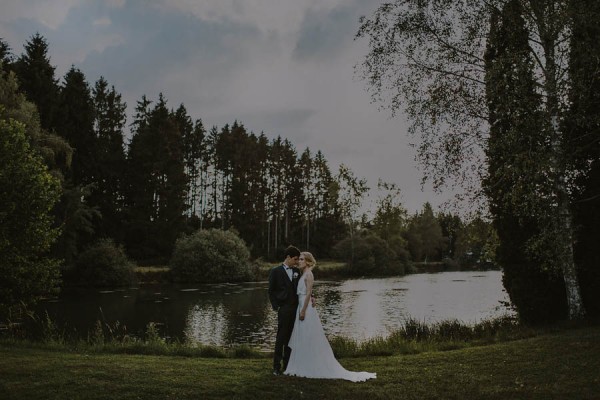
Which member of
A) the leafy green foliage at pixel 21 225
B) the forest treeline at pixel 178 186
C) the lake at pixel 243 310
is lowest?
→ the lake at pixel 243 310

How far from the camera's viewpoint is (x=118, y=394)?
7.74 meters

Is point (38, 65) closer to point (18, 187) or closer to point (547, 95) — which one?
point (18, 187)

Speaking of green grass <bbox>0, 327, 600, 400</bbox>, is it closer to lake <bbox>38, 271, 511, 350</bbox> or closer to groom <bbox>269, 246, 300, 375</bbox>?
groom <bbox>269, 246, 300, 375</bbox>

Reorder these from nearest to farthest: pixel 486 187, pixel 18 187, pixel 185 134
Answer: pixel 486 187
pixel 18 187
pixel 185 134

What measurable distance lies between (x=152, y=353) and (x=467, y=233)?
32.2ft

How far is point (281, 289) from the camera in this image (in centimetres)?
950

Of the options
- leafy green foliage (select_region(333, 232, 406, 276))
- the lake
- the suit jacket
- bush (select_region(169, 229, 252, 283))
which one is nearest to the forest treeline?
leafy green foliage (select_region(333, 232, 406, 276))

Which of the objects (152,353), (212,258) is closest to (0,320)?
(152,353)

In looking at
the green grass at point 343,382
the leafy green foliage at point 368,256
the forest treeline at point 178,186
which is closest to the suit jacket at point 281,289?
the green grass at point 343,382

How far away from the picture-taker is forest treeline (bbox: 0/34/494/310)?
4600 centimetres

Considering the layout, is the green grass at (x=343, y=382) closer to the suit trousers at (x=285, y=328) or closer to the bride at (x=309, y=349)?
the bride at (x=309, y=349)

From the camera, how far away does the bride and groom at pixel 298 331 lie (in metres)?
9.33

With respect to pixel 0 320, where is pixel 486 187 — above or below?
above

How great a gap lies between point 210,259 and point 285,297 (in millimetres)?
42371
